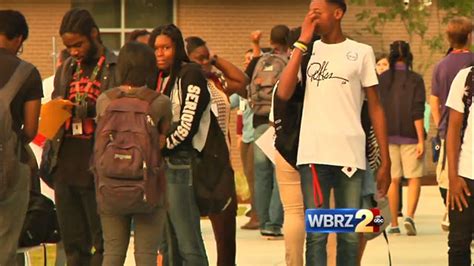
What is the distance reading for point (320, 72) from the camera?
29.9 feet

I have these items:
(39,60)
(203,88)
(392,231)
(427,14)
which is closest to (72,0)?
(39,60)

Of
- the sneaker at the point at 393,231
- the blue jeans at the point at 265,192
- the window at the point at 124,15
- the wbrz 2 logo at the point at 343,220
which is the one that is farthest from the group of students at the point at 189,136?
the window at the point at 124,15

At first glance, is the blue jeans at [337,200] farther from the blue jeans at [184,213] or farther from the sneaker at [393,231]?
the sneaker at [393,231]

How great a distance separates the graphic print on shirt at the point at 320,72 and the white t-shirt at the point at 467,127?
33.1 inches

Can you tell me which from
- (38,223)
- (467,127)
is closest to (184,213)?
(38,223)

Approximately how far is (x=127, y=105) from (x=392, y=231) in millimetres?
7697

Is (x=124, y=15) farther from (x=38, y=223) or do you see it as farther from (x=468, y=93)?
(x=468, y=93)

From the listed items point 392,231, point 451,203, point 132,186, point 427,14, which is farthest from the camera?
point 427,14

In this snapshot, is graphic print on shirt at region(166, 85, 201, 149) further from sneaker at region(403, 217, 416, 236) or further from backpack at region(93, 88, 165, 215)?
sneaker at region(403, 217, 416, 236)

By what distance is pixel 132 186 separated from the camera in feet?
29.3

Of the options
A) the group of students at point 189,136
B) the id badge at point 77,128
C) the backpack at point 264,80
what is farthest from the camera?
the backpack at point 264,80

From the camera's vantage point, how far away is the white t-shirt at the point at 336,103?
29.8 feet

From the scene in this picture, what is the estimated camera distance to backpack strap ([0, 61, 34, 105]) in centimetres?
890

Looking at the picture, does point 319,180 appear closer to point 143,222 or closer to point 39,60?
point 143,222
